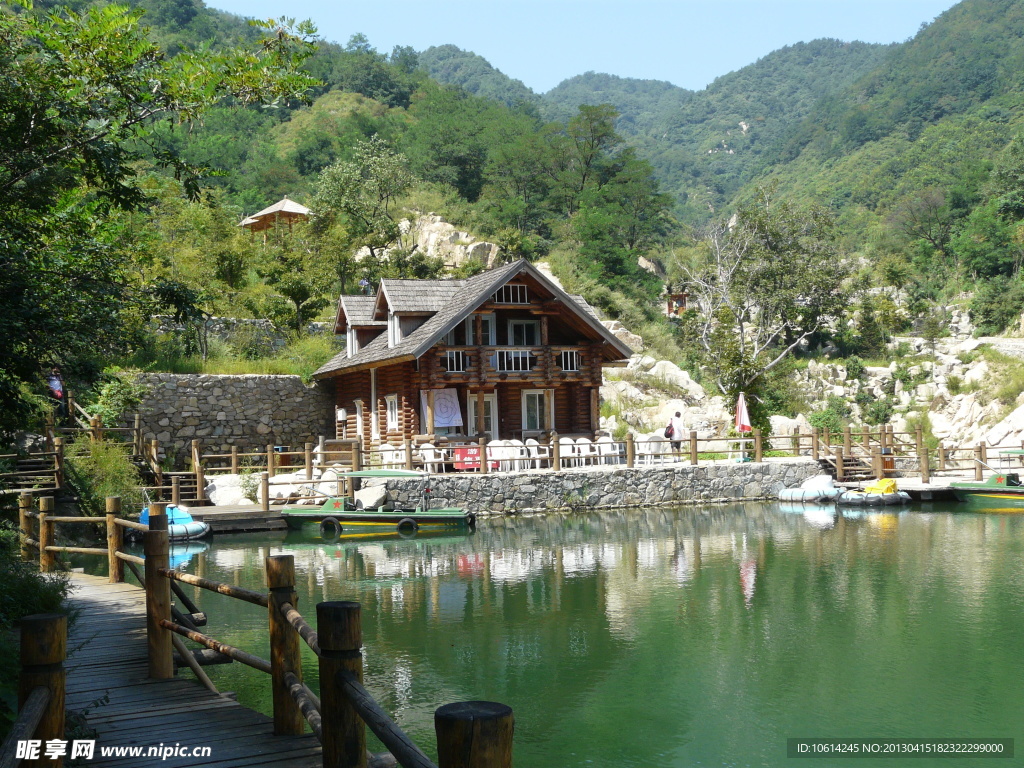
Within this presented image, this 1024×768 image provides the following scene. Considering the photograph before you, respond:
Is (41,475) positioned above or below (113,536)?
above

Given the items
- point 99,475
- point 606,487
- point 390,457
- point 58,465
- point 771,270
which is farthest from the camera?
point 771,270

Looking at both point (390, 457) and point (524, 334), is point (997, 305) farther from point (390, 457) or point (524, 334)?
point (390, 457)

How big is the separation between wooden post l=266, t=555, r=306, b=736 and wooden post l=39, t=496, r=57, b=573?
6.30 m

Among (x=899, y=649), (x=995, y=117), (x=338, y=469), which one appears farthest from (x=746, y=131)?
(x=899, y=649)

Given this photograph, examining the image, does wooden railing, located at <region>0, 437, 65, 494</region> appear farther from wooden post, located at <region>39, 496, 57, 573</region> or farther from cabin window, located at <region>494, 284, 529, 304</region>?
cabin window, located at <region>494, 284, 529, 304</region>

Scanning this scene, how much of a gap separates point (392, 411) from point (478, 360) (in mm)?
3731

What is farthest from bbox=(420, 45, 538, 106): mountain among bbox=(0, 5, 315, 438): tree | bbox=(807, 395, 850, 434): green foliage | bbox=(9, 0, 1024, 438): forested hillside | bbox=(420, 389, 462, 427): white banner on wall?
bbox=(0, 5, 315, 438): tree

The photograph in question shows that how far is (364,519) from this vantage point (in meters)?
20.8

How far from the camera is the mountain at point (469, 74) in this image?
119 metres

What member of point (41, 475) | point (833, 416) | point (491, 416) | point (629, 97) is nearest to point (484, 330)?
point (491, 416)

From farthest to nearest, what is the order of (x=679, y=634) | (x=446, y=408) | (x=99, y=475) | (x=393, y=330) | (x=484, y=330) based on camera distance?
1. (x=484, y=330)
2. (x=393, y=330)
3. (x=446, y=408)
4. (x=99, y=475)
5. (x=679, y=634)

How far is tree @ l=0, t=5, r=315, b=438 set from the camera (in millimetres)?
8500

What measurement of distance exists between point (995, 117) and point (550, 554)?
225ft

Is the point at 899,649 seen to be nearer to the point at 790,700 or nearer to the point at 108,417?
the point at 790,700
